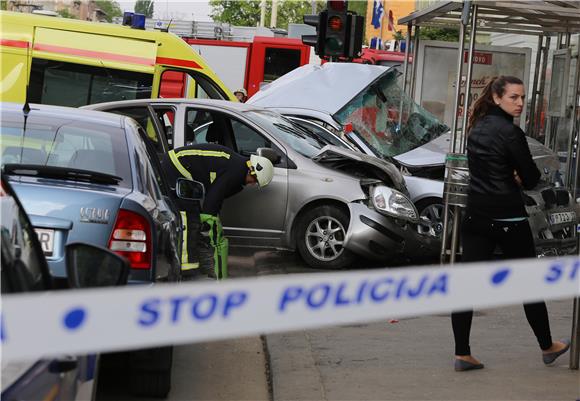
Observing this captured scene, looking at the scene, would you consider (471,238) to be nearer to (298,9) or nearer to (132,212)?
(132,212)

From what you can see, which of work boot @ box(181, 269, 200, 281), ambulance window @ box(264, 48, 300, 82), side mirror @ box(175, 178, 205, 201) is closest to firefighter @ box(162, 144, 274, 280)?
work boot @ box(181, 269, 200, 281)

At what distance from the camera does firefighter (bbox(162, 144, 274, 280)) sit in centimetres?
872

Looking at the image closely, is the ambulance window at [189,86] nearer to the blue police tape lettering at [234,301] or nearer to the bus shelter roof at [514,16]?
the bus shelter roof at [514,16]

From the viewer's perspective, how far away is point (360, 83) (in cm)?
1355

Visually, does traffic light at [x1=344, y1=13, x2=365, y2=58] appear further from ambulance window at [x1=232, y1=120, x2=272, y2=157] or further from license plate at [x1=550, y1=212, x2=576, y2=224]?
license plate at [x1=550, y1=212, x2=576, y2=224]

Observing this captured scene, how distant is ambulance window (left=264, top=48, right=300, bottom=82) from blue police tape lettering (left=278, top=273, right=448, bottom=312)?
80.1 ft

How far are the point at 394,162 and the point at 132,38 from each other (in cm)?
468

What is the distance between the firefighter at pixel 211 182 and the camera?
8719 mm

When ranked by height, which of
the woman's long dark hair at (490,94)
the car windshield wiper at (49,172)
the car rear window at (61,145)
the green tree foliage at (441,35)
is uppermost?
the green tree foliage at (441,35)

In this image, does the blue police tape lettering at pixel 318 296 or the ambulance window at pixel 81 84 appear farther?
the ambulance window at pixel 81 84

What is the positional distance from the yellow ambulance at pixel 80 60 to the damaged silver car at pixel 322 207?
4.00 meters

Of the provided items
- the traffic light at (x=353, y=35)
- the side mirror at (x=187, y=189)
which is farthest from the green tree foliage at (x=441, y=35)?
the side mirror at (x=187, y=189)

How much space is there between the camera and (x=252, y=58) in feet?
91.1

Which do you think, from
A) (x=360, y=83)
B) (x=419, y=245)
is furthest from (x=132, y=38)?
(x=419, y=245)
